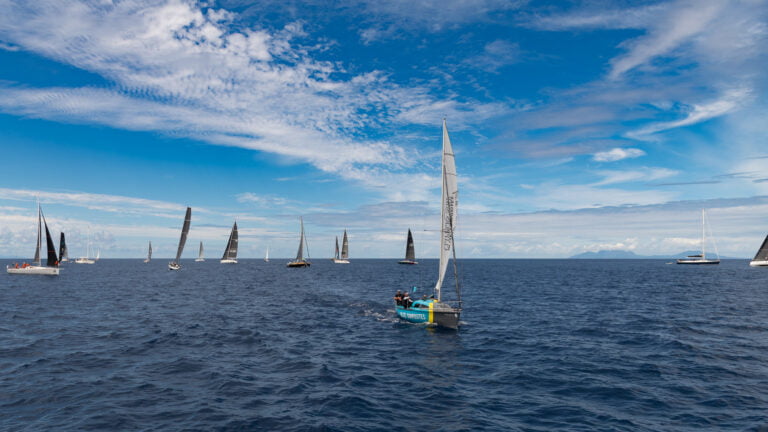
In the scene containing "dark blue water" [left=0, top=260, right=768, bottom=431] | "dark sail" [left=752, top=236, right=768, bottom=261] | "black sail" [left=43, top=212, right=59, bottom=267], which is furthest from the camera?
"dark sail" [left=752, top=236, right=768, bottom=261]

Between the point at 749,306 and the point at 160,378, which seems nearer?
the point at 160,378

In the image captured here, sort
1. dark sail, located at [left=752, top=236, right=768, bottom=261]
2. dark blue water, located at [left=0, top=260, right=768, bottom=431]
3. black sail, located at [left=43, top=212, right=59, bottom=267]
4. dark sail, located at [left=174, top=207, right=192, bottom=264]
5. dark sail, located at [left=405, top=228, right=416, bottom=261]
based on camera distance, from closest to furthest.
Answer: dark blue water, located at [left=0, top=260, right=768, bottom=431] < black sail, located at [left=43, top=212, right=59, bottom=267] < dark sail, located at [left=174, top=207, right=192, bottom=264] < dark sail, located at [left=752, top=236, right=768, bottom=261] < dark sail, located at [left=405, top=228, right=416, bottom=261]

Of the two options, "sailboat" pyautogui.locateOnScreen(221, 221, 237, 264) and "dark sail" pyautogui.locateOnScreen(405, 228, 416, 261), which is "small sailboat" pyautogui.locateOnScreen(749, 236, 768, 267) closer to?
"dark sail" pyautogui.locateOnScreen(405, 228, 416, 261)

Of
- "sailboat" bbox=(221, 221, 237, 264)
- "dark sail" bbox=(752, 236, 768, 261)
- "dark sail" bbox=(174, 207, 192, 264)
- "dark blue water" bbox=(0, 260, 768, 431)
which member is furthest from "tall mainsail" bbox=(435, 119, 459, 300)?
"dark sail" bbox=(752, 236, 768, 261)

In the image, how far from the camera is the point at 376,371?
23.7 m

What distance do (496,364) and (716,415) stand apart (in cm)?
1069

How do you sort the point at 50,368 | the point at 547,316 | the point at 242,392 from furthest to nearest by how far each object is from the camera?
1. the point at 547,316
2. the point at 50,368
3. the point at 242,392

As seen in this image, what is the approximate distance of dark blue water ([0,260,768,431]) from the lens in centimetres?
1675

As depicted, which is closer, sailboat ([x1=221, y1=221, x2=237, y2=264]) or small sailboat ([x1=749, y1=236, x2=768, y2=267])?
small sailboat ([x1=749, y1=236, x2=768, y2=267])

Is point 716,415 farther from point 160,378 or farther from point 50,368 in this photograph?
point 50,368

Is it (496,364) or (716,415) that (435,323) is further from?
(716,415)

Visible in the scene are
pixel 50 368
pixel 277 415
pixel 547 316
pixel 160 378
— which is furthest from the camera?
pixel 547 316

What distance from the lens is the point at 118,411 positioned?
17.0 meters

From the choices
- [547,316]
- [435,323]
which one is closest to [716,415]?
[435,323]
